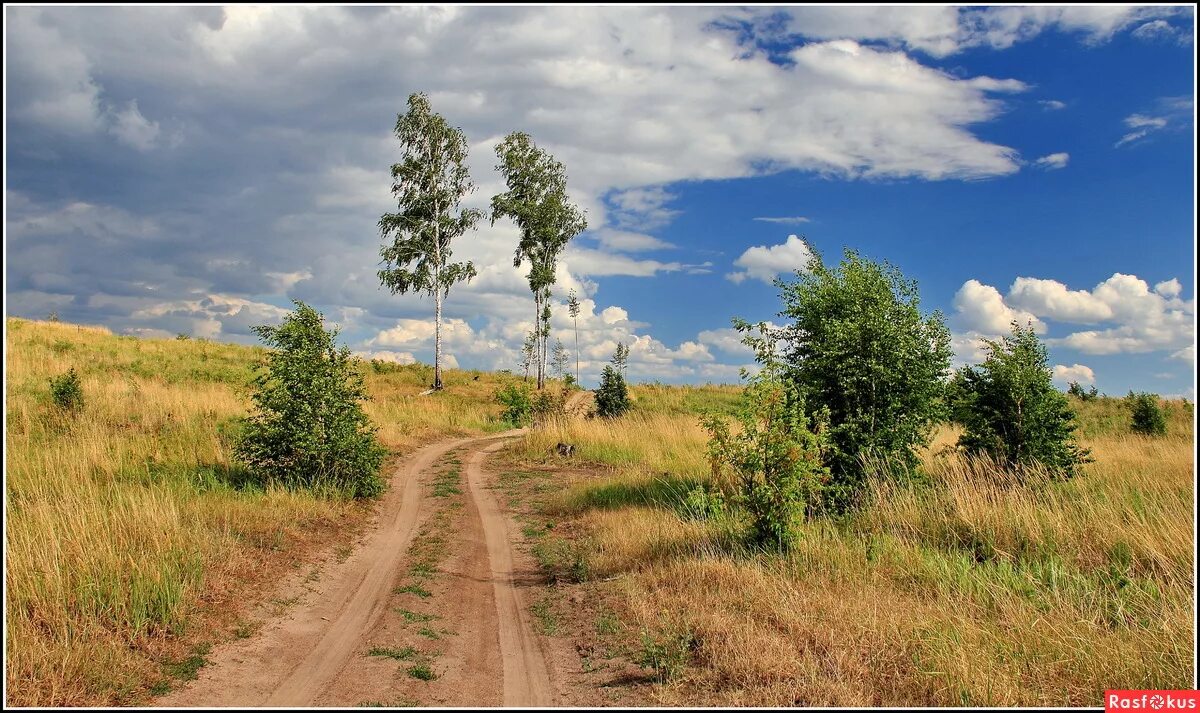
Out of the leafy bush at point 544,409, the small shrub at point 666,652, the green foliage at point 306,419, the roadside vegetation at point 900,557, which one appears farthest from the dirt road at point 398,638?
the leafy bush at point 544,409

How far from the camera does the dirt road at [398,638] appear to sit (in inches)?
223

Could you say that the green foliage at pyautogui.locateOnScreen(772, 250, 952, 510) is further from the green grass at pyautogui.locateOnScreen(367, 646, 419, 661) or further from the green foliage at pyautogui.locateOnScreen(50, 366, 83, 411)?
the green foliage at pyautogui.locateOnScreen(50, 366, 83, 411)

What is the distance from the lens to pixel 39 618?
233 inches

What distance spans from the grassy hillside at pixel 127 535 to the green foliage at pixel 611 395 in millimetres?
16553

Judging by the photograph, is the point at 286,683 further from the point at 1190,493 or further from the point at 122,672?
the point at 1190,493

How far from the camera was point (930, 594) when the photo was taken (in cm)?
698

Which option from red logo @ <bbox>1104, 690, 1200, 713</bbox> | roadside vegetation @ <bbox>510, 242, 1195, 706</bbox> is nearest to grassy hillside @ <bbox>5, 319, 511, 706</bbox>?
roadside vegetation @ <bbox>510, 242, 1195, 706</bbox>

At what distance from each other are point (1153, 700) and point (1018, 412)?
786cm

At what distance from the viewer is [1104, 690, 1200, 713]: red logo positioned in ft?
15.6

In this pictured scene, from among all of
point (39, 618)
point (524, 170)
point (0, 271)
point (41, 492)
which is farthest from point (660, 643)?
point (524, 170)

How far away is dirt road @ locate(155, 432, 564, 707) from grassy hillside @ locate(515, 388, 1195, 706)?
1289 mm

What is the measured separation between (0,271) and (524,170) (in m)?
39.8

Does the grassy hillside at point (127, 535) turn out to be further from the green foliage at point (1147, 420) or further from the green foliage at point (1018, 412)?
the green foliage at point (1147, 420)

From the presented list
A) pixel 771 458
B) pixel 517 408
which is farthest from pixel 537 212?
pixel 771 458
